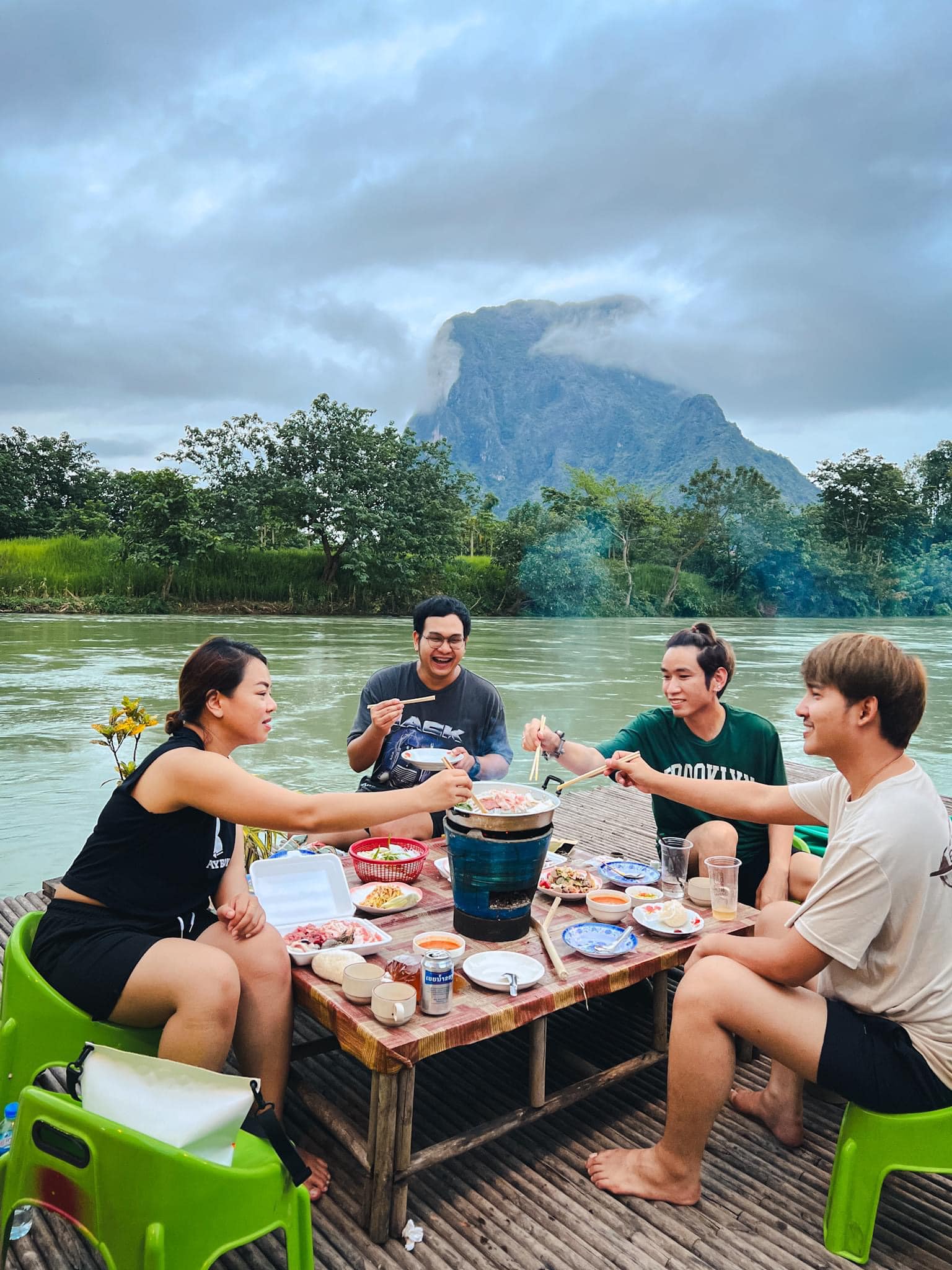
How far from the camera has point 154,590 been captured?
24.3 meters

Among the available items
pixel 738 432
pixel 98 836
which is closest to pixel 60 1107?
pixel 98 836

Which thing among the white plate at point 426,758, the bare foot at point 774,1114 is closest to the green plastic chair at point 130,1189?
the bare foot at point 774,1114

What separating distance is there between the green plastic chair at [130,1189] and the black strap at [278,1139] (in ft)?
0.09

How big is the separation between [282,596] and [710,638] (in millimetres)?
24365

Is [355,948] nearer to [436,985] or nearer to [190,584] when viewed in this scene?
[436,985]

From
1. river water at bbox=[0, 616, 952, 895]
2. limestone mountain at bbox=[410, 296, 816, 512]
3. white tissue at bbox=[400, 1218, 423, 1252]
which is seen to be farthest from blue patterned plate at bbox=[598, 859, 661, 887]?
limestone mountain at bbox=[410, 296, 816, 512]

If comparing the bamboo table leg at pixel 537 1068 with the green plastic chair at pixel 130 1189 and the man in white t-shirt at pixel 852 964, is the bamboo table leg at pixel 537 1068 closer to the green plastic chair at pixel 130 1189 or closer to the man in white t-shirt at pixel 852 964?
the man in white t-shirt at pixel 852 964

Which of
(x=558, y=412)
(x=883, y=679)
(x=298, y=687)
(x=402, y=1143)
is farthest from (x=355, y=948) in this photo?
(x=558, y=412)

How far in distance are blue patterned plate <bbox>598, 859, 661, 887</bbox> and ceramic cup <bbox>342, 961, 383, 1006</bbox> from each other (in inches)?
36.0

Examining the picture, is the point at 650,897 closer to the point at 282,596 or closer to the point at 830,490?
the point at 282,596

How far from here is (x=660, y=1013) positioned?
2203 mm

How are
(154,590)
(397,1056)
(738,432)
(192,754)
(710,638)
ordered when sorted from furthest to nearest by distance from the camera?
1. (738,432)
2. (154,590)
3. (710,638)
4. (192,754)
5. (397,1056)

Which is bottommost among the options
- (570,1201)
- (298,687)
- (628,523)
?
(298,687)

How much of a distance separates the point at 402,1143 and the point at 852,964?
0.93 metres
